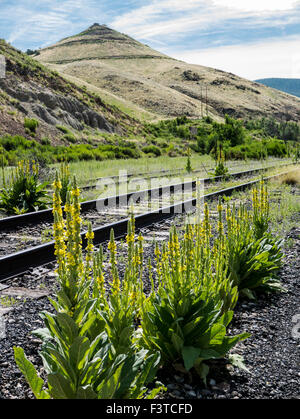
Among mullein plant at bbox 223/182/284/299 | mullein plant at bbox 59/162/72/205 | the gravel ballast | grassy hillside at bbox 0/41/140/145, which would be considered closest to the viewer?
the gravel ballast

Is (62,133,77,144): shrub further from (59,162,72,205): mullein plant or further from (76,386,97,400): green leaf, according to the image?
(76,386,97,400): green leaf

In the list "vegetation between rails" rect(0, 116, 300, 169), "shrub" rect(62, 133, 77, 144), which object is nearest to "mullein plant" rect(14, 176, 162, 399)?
"vegetation between rails" rect(0, 116, 300, 169)

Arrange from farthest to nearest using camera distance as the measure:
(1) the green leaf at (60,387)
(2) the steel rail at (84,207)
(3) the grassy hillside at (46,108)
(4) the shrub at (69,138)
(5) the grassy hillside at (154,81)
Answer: (5) the grassy hillside at (154,81) → (4) the shrub at (69,138) → (3) the grassy hillside at (46,108) → (2) the steel rail at (84,207) → (1) the green leaf at (60,387)

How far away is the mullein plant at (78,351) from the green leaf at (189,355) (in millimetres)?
287

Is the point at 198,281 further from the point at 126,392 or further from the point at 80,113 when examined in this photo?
the point at 80,113

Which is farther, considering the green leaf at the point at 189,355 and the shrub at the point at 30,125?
the shrub at the point at 30,125

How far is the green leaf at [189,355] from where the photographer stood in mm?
3283

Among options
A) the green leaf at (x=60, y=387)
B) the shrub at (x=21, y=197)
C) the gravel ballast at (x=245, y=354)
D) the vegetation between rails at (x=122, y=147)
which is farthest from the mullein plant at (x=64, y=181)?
the green leaf at (x=60, y=387)

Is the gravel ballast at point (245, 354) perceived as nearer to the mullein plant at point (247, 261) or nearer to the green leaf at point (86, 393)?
the mullein plant at point (247, 261)

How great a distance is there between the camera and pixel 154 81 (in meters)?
134

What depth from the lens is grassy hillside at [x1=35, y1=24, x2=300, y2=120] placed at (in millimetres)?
112419

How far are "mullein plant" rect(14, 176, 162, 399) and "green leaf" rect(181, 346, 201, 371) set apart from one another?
287 millimetres

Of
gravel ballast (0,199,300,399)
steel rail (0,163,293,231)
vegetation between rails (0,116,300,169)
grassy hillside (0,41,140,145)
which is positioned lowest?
gravel ballast (0,199,300,399)
